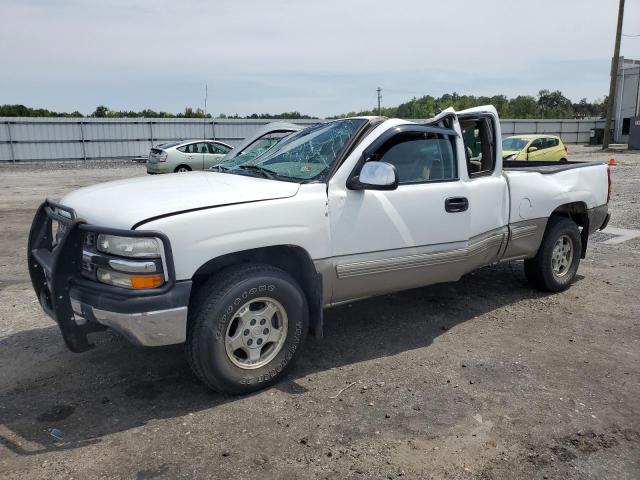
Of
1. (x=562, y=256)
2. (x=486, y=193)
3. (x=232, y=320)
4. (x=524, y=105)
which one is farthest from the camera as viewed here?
Result: (x=524, y=105)

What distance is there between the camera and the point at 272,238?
3625 mm

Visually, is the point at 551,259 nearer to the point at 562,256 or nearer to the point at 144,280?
the point at 562,256

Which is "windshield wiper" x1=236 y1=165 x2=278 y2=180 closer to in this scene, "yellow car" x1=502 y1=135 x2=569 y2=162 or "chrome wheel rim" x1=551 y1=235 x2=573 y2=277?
"chrome wheel rim" x1=551 y1=235 x2=573 y2=277

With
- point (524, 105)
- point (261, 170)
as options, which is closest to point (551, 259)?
point (261, 170)

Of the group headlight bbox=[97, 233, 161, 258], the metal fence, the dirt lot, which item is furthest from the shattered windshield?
the metal fence

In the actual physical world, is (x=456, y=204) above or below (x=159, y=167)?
above

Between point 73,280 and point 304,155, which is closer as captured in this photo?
point 73,280

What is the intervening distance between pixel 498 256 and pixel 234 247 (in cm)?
288

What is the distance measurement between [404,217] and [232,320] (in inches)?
61.7

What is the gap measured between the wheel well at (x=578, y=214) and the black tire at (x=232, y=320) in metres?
3.50

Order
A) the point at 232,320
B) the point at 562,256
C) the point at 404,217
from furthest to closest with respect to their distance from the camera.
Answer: the point at 562,256 < the point at 404,217 < the point at 232,320

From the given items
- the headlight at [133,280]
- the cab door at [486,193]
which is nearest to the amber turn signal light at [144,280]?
the headlight at [133,280]

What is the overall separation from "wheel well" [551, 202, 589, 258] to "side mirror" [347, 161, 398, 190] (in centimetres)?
277

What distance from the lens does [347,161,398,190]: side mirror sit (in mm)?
3863
